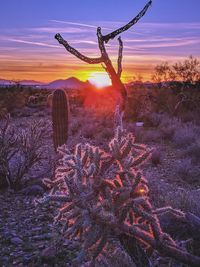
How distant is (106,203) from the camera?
3033 millimetres

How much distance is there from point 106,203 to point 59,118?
320 inches

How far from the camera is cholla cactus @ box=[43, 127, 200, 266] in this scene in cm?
295

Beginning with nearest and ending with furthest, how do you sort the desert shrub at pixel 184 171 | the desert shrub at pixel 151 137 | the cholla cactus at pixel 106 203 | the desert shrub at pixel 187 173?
the cholla cactus at pixel 106 203, the desert shrub at pixel 187 173, the desert shrub at pixel 184 171, the desert shrub at pixel 151 137

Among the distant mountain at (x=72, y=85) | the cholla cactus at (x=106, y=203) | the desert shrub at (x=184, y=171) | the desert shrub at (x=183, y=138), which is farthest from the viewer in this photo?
the distant mountain at (x=72, y=85)

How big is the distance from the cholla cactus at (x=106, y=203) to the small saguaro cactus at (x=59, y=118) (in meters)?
7.63

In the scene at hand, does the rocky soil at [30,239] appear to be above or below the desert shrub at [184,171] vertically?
above

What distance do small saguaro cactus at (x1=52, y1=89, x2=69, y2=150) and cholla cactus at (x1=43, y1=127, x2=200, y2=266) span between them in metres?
7.63

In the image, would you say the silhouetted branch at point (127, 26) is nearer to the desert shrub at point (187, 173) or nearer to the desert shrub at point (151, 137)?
the desert shrub at point (187, 173)

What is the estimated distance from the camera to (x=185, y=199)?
650 centimetres

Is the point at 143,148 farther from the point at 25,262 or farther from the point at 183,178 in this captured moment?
the point at 183,178

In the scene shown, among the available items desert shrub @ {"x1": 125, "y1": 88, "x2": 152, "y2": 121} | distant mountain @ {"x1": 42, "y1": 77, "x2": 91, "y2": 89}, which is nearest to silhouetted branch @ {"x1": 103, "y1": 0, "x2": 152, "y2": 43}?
desert shrub @ {"x1": 125, "y1": 88, "x2": 152, "y2": 121}

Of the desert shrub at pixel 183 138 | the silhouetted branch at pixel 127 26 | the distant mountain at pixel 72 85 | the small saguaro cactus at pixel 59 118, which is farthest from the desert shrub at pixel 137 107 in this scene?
the distant mountain at pixel 72 85

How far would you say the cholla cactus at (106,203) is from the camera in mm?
2949

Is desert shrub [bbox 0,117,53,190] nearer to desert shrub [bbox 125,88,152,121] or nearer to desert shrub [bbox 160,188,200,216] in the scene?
desert shrub [bbox 160,188,200,216]
